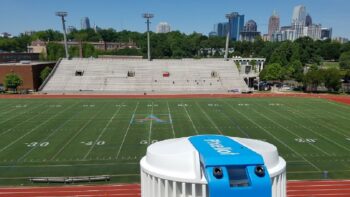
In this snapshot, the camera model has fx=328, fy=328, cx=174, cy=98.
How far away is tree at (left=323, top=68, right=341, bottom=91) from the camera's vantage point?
55125 millimetres

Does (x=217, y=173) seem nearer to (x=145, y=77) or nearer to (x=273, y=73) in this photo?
(x=145, y=77)

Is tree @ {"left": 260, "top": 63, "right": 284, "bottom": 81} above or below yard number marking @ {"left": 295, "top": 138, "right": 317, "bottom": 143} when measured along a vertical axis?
above

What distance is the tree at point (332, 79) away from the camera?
55.1 meters

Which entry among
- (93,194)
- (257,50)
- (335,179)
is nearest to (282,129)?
(335,179)

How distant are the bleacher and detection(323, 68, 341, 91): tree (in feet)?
44.6

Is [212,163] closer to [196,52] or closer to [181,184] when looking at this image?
[181,184]

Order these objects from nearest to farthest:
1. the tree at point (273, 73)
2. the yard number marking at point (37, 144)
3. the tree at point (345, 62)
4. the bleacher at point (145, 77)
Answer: the yard number marking at point (37, 144) < the bleacher at point (145, 77) < the tree at point (273, 73) < the tree at point (345, 62)

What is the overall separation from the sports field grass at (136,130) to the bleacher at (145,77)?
13.0 meters

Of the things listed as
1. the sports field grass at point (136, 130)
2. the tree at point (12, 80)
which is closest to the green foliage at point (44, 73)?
the tree at point (12, 80)

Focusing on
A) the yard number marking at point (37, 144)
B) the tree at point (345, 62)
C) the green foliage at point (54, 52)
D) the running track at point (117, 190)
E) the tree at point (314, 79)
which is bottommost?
the running track at point (117, 190)

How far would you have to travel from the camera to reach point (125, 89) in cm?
5819

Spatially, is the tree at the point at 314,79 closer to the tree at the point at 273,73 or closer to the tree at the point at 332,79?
the tree at the point at 332,79

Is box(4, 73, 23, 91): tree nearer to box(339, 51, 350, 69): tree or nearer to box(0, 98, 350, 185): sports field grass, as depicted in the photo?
box(0, 98, 350, 185): sports field grass

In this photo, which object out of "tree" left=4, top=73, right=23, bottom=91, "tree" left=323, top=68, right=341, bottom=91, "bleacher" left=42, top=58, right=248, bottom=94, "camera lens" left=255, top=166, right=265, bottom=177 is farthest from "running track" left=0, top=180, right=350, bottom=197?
"tree" left=323, top=68, right=341, bottom=91
